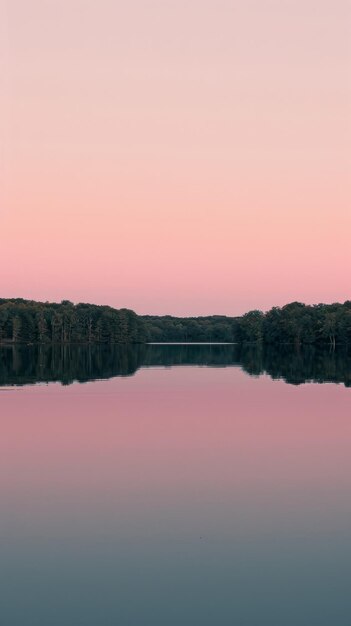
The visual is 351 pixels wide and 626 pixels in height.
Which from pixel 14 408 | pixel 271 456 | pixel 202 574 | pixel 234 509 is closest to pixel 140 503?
pixel 234 509

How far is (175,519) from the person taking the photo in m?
17.7

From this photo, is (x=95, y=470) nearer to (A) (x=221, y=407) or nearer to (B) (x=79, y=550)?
(B) (x=79, y=550)

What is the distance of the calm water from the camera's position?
1271cm

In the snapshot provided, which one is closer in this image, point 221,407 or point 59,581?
point 59,581

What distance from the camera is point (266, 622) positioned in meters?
11.9

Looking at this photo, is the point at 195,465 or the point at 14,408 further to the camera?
the point at 14,408

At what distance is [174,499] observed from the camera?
19719 mm

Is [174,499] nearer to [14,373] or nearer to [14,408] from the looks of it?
[14,408]

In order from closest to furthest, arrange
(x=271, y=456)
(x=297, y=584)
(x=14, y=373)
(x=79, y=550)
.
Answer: (x=297, y=584)
(x=79, y=550)
(x=271, y=456)
(x=14, y=373)

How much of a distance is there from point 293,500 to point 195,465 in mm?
5494

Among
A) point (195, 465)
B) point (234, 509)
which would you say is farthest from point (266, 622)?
point (195, 465)

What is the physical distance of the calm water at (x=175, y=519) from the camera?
41.7 feet

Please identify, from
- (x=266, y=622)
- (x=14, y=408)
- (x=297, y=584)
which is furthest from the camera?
(x=14, y=408)

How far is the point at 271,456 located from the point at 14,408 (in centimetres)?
1956
